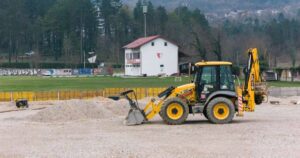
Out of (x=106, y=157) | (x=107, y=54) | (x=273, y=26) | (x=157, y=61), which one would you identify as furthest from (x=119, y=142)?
(x=273, y=26)

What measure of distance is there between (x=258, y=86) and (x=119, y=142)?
7.95 m

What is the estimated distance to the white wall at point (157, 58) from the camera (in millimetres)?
98500

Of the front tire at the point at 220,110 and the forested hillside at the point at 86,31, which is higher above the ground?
the forested hillside at the point at 86,31

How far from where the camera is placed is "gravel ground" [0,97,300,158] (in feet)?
53.0

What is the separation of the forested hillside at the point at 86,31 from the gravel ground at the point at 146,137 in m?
104

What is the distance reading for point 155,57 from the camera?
3905 inches

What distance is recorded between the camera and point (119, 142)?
18.3 meters

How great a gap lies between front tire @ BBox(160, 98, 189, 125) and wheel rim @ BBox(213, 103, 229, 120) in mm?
1167

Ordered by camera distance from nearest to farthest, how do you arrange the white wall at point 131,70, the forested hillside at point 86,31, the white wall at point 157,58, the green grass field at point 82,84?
the green grass field at point 82,84 → the white wall at point 157,58 → the white wall at point 131,70 → the forested hillside at point 86,31

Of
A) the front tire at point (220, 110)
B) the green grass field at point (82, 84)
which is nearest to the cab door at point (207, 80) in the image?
the front tire at point (220, 110)

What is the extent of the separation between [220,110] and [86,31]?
13018cm

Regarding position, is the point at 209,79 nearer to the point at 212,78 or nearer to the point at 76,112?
the point at 212,78

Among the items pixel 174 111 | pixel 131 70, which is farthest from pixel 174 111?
pixel 131 70

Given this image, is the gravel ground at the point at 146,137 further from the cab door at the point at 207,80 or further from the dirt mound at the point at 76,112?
the cab door at the point at 207,80
